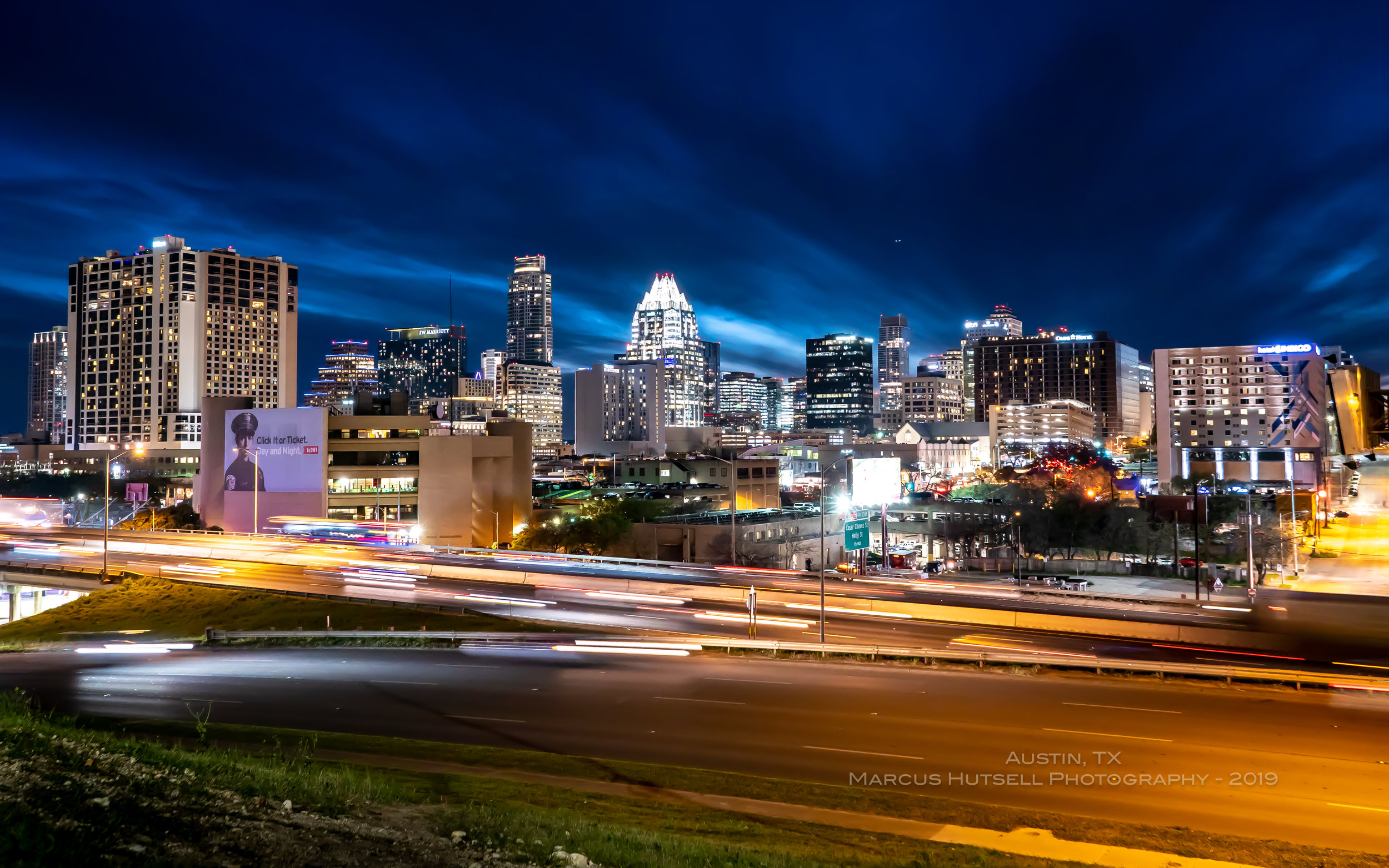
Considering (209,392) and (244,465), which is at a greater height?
(209,392)

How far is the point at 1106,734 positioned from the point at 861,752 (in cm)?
621

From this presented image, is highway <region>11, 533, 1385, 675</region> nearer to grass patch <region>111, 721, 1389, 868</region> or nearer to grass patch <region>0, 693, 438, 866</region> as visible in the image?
grass patch <region>111, 721, 1389, 868</region>

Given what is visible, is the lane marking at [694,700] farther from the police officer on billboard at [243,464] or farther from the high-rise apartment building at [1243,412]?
the high-rise apartment building at [1243,412]

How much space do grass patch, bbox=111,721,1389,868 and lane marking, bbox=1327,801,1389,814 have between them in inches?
104

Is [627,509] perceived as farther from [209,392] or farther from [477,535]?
[209,392]

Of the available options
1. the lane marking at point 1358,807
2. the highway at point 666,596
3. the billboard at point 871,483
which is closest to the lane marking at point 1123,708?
the highway at point 666,596

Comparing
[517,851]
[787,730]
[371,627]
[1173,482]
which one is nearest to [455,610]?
[371,627]

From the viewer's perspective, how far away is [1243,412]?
133 metres

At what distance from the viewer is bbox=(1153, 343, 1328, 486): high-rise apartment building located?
117 meters

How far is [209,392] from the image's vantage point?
162 m

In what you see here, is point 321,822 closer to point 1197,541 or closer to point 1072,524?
point 1197,541

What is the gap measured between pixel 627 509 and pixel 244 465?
1506 inches

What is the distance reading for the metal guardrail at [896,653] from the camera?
2461cm

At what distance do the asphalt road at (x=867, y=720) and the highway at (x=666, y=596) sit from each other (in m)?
5.26
